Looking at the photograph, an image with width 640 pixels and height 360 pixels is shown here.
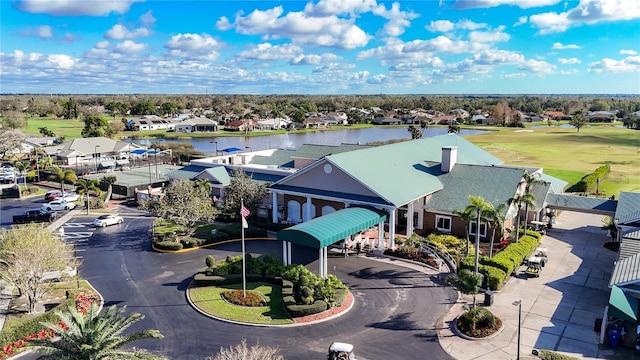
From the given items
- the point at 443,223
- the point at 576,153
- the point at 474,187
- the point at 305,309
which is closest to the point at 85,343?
the point at 305,309

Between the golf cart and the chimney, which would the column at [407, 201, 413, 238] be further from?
the golf cart

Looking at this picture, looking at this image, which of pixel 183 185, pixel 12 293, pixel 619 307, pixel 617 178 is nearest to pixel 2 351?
Result: pixel 12 293

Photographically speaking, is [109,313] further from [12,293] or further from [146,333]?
[12,293]

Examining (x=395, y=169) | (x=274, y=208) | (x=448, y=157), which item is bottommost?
(x=274, y=208)

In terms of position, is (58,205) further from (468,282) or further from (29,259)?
(468,282)

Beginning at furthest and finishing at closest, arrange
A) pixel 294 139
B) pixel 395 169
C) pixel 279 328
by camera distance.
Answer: pixel 294 139
pixel 395 169
pixel 279 328

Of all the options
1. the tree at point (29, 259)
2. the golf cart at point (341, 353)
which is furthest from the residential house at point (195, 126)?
the golf cart at point (341, 353)
